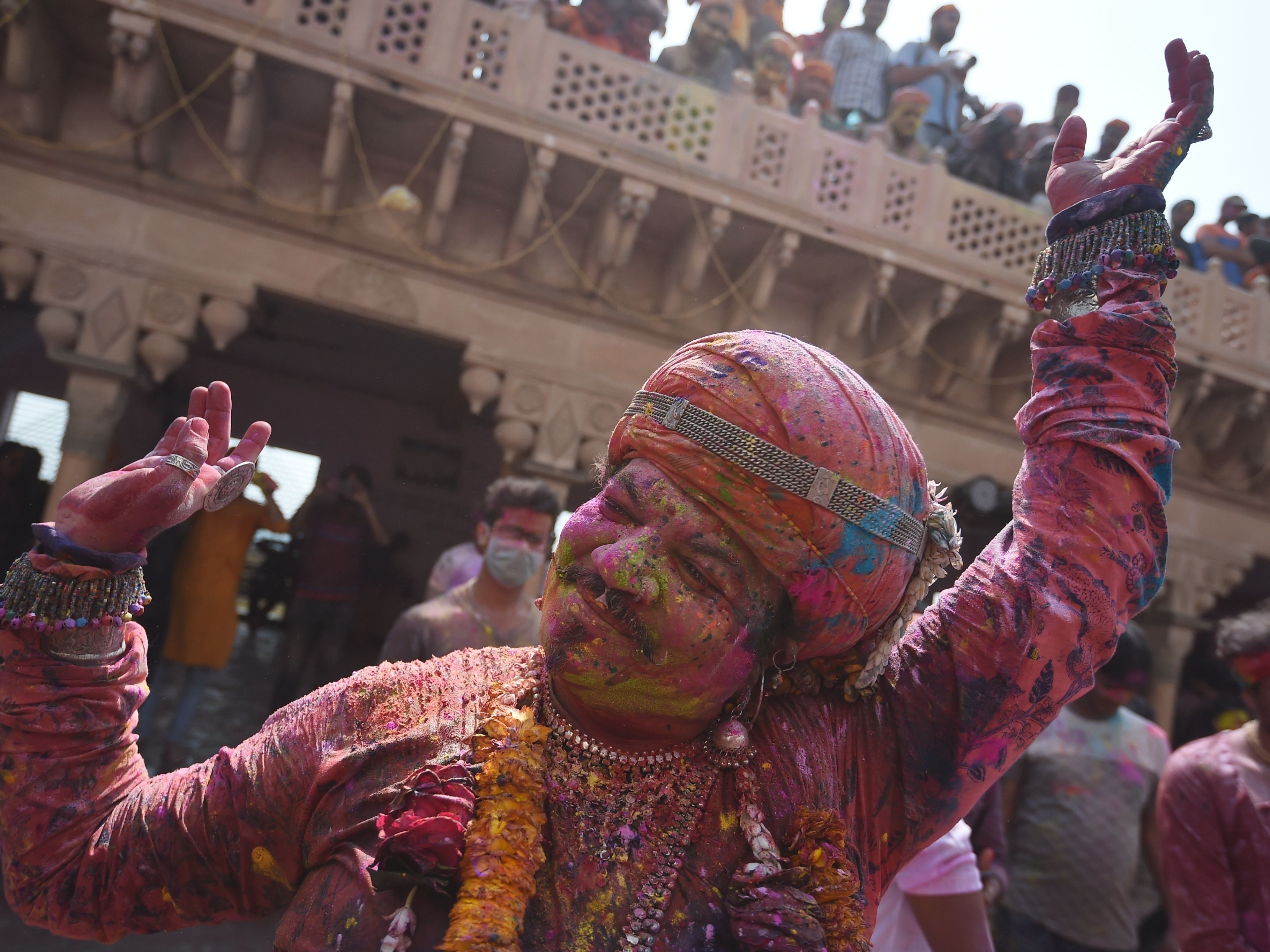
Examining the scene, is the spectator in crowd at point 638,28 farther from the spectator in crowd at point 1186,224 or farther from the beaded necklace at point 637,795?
the beaded necklace at point 637,795

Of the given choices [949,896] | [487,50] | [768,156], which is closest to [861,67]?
[768,156]

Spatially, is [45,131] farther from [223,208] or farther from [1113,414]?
[1113,414]

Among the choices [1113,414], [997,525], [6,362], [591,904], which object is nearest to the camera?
[591,904]

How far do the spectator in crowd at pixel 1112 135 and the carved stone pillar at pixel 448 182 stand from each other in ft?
17.0

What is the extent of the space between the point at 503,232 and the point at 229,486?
5428 millimetres

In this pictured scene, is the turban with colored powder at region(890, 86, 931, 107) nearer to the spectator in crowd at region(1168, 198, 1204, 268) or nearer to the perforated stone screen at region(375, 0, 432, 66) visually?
the spectator in crowd at region(1168, 198, 1204, 268)

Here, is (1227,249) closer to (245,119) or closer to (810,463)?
(245,119)

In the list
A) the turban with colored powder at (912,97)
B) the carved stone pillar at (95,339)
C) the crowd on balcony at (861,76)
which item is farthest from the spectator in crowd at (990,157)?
the carved stone pillar at (95,339)

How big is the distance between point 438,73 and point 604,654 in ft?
17.9

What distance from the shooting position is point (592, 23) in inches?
250

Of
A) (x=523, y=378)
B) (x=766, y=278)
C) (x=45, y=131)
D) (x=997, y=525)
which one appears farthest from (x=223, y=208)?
(x=997, y=525)

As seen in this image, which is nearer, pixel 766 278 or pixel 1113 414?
pixel 1113 414

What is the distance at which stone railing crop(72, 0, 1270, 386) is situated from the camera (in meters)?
5.42

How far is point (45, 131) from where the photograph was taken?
5.36m
